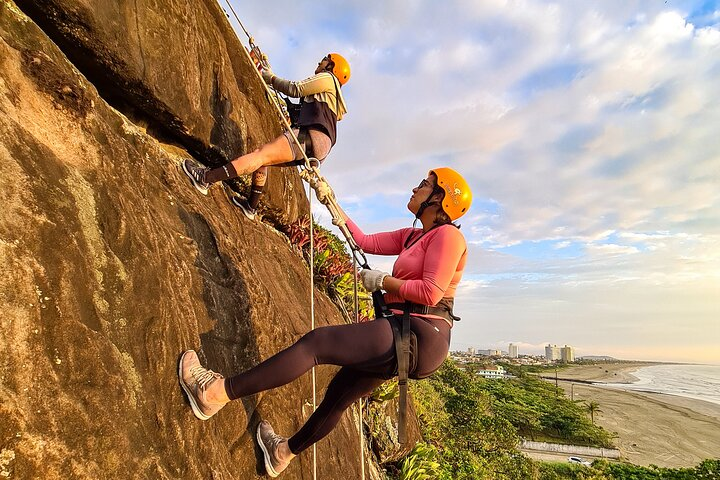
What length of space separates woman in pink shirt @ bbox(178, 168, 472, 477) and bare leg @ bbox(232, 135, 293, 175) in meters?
1.63

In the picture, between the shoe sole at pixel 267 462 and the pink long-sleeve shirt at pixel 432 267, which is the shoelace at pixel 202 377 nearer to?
the shoe sole at pixel 267 462

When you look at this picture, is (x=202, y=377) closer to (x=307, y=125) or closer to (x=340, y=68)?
(x=307, y=125)

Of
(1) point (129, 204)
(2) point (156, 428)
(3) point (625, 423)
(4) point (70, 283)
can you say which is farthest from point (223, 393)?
(3) point (625, 423)

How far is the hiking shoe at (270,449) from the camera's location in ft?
10.6

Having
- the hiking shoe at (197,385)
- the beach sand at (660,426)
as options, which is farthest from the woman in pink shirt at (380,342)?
the beach sand at (660,426)

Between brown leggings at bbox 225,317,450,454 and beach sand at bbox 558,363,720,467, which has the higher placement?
brown leggings at bbox 225,317,450,454

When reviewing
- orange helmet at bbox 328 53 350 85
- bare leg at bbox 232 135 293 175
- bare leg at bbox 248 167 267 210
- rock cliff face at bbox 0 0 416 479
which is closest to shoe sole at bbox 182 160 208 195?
rock cliff face at bbox 0 0 416 479

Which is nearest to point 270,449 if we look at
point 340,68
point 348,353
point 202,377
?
point 202,377

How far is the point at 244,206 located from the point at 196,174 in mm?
1241

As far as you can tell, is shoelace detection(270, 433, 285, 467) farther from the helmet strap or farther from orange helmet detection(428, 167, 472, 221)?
orange helmet detection(428, 167, 472, 221)

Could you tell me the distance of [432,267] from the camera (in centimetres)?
291

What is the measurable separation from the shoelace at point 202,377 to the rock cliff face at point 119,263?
0.14 metres

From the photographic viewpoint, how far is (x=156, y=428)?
89.7 inches

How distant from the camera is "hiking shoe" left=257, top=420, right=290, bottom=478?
3.24 m
